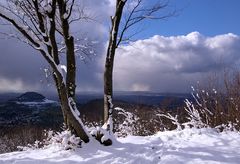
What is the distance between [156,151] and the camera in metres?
7.97

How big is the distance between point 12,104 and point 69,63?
118890mm

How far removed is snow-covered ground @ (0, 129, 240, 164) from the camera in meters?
7.48

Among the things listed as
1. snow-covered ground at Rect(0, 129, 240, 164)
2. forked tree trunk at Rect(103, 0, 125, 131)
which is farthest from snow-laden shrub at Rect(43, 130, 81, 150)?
forked tree trunk at Rect(103, 0, 125, 131)

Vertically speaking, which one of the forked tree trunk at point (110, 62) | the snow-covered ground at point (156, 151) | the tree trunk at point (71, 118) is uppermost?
the forked tree trunk at point (110, 62)

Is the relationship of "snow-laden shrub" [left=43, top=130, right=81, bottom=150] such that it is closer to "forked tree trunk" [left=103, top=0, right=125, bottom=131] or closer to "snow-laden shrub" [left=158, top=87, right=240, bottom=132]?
"forked tree trunk" [left=103, top=0, right=125, bottom=131]

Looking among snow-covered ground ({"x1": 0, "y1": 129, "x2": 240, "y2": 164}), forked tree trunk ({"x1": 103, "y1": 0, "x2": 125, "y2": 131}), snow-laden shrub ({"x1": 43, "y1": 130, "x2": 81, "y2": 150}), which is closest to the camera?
snow-covered ground ({"x1": 0, "y1": 129, "x2": 240, "y2": 164})

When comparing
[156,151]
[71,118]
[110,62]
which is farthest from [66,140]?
[110,62]

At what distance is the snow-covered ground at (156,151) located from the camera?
7.48 m

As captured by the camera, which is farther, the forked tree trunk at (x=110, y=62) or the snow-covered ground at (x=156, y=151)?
the forked tree trunk at (x=110, y=62)

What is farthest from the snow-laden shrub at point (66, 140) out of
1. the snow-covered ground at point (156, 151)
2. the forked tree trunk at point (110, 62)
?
the forked tree trunk at point (110, 62)

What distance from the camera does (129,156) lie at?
7.84 meters

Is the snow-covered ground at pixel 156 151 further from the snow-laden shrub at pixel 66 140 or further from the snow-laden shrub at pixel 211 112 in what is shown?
the snow-laden shrub at pixel 211 112

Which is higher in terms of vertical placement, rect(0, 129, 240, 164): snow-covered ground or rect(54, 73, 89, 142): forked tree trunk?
rect(54, 73, 89, 142): forked tree trunk

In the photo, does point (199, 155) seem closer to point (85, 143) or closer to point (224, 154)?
point (224, 154)
